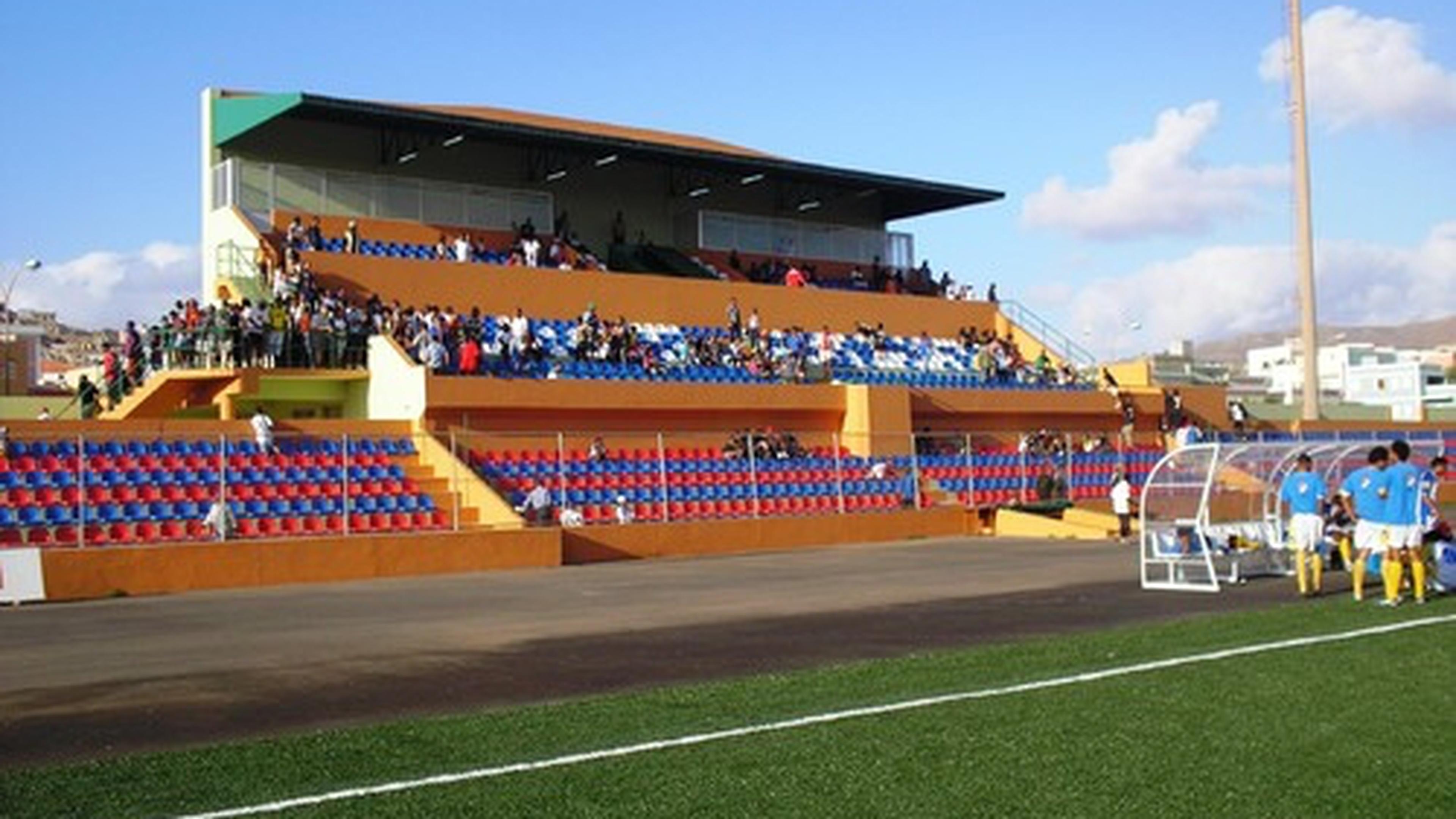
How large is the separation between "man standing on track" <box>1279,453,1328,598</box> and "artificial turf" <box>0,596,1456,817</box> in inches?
237

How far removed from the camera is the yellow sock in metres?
16.0

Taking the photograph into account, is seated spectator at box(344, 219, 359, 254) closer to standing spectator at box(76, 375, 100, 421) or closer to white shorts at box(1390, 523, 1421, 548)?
standing spectator at box(76, 375, 100, 421)

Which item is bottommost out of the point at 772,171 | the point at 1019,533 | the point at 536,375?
the point at 1019,533

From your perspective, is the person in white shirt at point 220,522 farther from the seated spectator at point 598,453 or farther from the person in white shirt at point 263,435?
the seated spectator at point 598,453

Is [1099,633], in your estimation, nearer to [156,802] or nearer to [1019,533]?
[156,802]

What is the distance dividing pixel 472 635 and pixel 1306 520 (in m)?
10.0

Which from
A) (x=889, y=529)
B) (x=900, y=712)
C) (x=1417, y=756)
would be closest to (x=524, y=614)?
(x=900, y=712)

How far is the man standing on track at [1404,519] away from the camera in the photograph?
1603cm

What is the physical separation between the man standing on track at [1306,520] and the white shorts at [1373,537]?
1.20 meters

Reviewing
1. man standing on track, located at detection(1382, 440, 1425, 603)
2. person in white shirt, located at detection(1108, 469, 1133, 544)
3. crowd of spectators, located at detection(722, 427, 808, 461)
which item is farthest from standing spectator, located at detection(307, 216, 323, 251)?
man standing on track, located at detection(1382, 440, 1425, 603)

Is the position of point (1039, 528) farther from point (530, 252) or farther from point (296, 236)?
point (296, 236)

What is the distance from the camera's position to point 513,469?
→ 29.4 m

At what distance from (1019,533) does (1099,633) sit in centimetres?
1972

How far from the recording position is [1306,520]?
17922 mm
